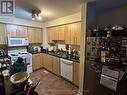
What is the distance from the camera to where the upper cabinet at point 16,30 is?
12.0ft

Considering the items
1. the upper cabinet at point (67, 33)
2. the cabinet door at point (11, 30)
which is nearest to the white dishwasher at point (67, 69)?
the upper cabinet at point (67, 33)

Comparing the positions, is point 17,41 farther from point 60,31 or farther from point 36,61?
point 60,31

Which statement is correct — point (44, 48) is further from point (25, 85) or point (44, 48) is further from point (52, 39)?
point (25, 85)

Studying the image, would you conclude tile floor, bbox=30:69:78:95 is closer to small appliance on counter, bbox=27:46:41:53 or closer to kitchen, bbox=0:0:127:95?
kitchen, bbox=0:0:127:95

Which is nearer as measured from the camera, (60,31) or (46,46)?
(60,31)

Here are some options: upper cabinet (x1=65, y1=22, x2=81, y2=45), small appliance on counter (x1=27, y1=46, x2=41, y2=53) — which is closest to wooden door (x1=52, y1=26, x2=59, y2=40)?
upper cabinet (x1=65, y1=22, x2=81, y2=45)

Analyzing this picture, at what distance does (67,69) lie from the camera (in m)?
3.24

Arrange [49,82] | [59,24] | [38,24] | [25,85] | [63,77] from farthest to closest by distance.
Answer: [38,24], [59,24], [63,77], [49,82], [25,85]

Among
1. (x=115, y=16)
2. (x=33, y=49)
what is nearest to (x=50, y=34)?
(x=33, y=49)

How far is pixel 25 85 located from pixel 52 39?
3392 mm

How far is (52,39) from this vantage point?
14.8 feet

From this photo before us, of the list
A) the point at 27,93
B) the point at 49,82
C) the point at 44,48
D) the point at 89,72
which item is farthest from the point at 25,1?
the point at 44,48

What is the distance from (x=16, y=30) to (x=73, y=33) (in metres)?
2.46

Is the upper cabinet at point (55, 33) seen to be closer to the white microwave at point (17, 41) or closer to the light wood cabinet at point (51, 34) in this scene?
the light wood cabinet at point (51, 34)
